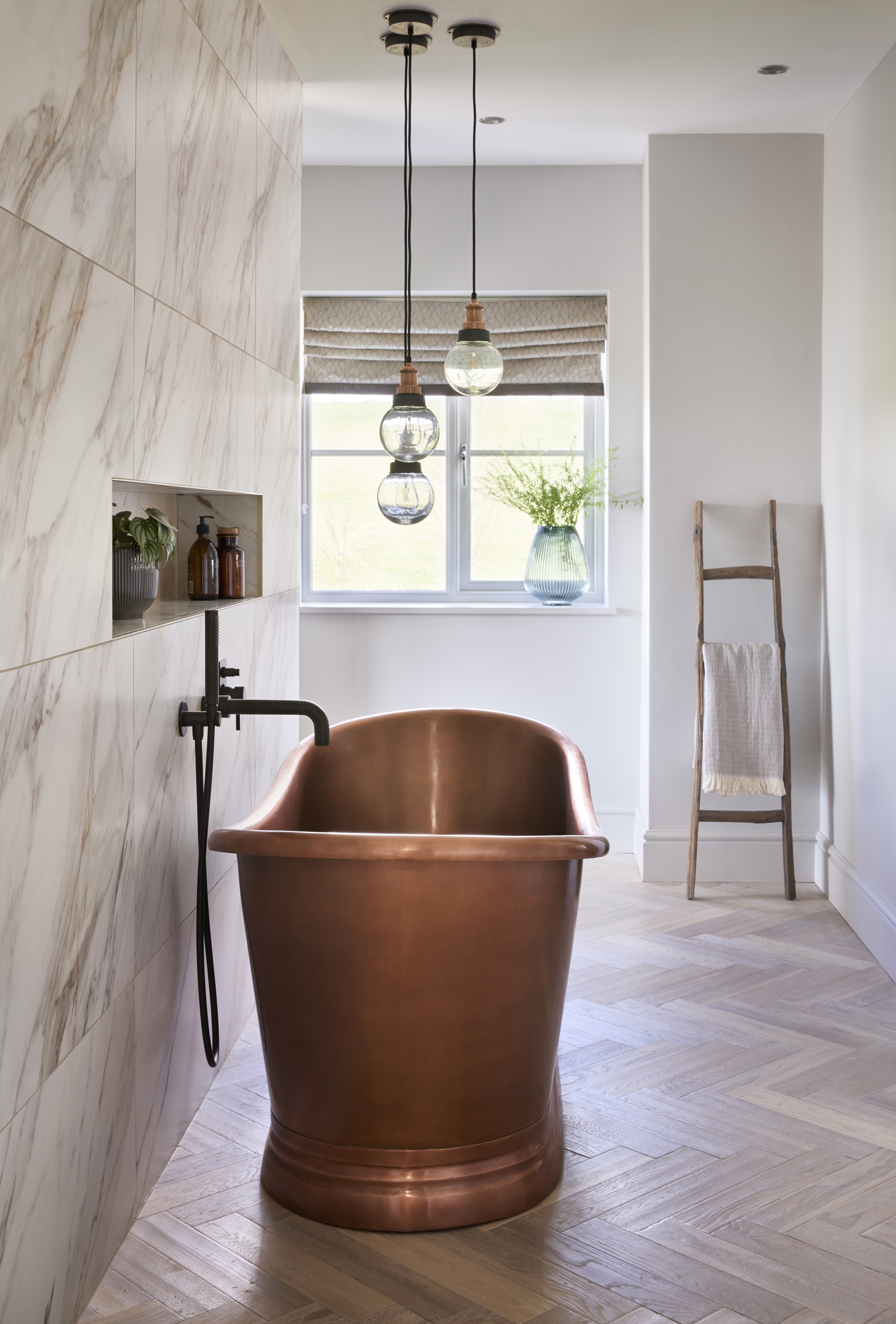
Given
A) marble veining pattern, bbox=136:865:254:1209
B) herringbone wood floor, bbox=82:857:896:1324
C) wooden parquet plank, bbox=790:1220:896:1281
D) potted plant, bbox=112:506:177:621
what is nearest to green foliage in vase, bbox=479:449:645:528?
herringbone wood floor, bbox=82:857:896:1324

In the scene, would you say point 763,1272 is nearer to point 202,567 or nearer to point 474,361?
point 202,567


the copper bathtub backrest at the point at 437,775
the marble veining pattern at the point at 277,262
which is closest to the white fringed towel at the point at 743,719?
the copper bathtub backrest at the point at 437,775

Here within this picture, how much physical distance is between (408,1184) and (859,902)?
2.13m

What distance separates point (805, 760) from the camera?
4.34 meters

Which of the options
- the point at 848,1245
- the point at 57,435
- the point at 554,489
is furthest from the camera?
the point at 554,489

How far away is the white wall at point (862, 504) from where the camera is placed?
3.43 meters

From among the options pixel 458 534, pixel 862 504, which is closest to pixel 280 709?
pixel 862 504

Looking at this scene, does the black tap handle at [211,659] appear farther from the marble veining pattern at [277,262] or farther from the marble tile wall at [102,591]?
the marble veining pattern at [277,262]

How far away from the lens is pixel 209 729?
7.60 feet

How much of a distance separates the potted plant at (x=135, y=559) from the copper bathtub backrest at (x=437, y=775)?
3.49 feet

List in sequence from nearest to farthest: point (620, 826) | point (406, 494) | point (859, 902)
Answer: point (406, 494), point (859, 902), point (620, 826)

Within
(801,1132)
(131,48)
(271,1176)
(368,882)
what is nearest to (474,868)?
(368,882)

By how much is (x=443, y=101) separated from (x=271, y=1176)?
3217mm

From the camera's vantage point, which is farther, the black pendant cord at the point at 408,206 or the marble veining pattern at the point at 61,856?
the black pendant cord at the point at 408,206
